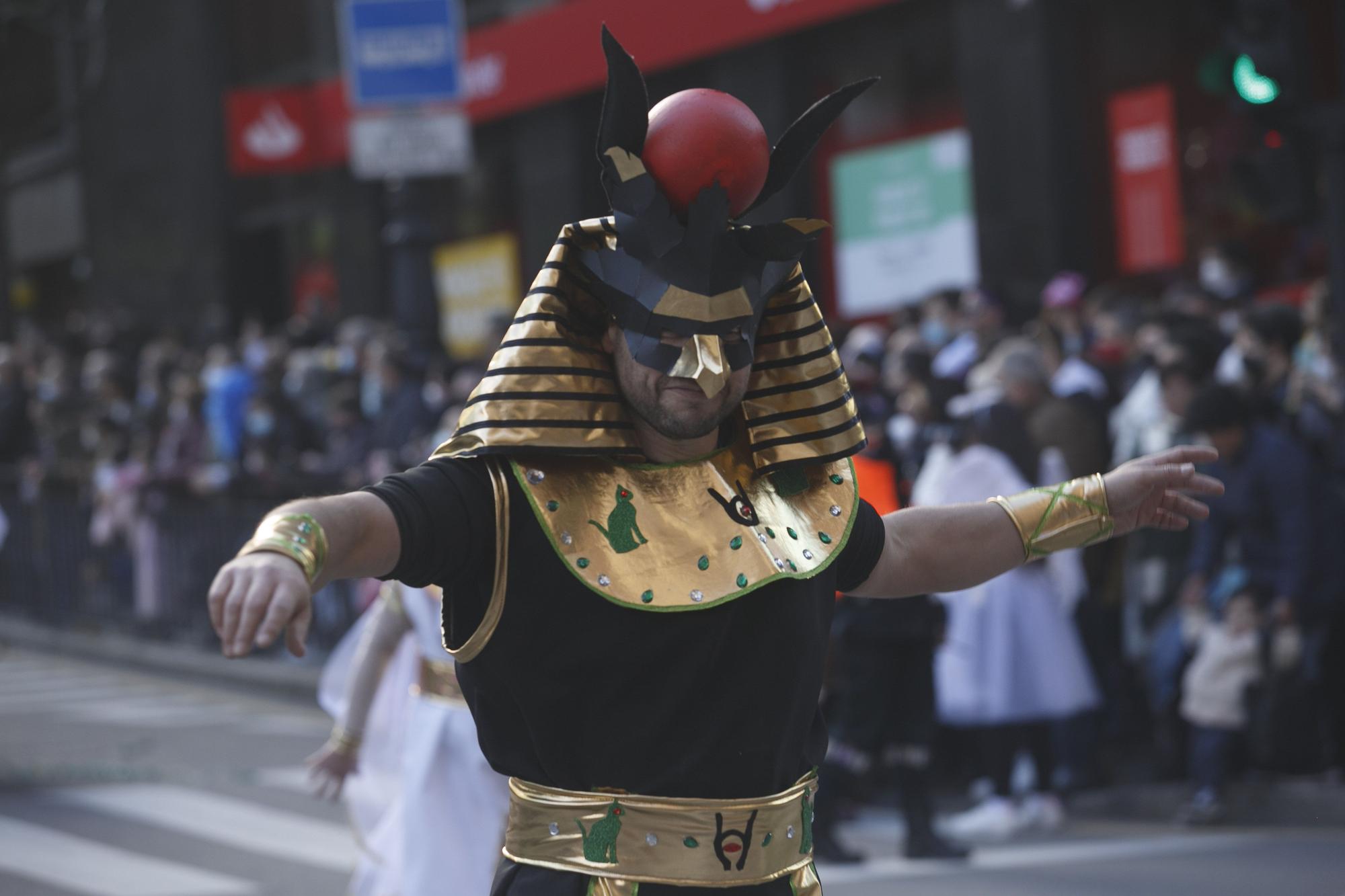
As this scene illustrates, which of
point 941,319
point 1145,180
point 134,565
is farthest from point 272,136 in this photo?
→ point 941,319

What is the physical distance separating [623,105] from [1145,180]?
11.8 metres

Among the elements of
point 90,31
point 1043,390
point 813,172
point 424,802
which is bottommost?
point 424,802

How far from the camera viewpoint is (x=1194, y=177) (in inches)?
543

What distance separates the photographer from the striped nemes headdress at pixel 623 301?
2918 mm

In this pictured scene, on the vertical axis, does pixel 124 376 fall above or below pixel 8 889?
above

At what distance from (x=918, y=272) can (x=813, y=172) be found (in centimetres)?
200

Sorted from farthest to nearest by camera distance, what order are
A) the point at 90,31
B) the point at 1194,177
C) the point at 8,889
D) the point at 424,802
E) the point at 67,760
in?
1. the point at 90,31
2. the point at 1194,177
3. the point at 67,760
4. the point at 8,889
5. the point at 424,802

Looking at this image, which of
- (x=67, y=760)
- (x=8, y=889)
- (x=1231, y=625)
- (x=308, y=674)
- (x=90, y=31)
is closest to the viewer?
(x=8, y=889)

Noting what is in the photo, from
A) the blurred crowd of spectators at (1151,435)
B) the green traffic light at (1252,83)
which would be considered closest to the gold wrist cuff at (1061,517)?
the blurred crowd of spectators at (1151,435)

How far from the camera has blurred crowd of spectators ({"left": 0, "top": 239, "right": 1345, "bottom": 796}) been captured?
7.98 m

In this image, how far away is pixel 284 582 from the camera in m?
2.41

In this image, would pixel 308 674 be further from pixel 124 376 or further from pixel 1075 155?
pixel 1075 155

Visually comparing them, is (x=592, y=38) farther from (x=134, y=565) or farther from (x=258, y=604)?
(x=258, y=604)

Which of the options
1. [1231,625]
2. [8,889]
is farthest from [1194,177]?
[8,889]
